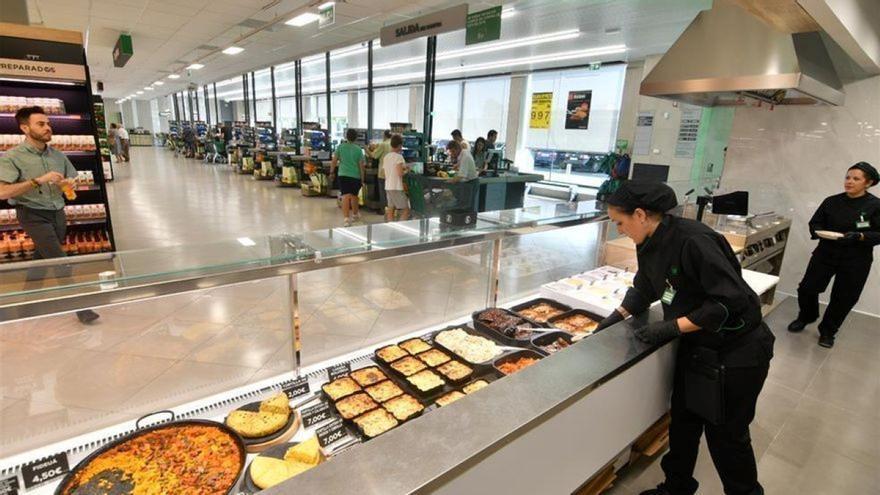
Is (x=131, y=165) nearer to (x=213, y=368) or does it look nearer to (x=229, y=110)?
(x=213, y=368)

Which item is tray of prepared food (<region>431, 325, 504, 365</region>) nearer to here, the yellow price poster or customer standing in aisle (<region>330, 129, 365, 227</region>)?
customer standing in aisle (<region>330, 129, 365, 227</region>)

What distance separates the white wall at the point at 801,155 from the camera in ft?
15.4

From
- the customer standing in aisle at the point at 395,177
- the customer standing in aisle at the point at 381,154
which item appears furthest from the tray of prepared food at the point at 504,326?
the customer standing in aisle at the point at 381,154

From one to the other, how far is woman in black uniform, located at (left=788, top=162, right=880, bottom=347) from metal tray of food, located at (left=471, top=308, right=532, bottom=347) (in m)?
3.45

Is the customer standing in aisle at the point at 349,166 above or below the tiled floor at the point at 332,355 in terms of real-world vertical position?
above

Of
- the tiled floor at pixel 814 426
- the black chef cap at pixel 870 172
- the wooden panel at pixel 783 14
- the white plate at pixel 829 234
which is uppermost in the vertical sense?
the wooden panel at pixel 783 14

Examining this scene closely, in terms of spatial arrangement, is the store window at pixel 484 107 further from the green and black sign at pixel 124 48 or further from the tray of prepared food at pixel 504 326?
the tray of prepared food at pixel 504 326

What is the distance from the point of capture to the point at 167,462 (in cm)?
134

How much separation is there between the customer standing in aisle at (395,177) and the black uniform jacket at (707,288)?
5.88 metres

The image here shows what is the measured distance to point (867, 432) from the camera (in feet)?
9.35

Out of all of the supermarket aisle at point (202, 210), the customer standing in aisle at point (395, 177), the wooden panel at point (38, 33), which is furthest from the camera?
the customer standing in aisle at point (395, 177)

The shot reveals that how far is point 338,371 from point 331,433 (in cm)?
42

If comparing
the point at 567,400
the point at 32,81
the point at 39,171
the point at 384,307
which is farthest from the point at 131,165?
the point at 567,400

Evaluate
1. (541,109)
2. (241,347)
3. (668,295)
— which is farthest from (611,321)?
(541,109)
